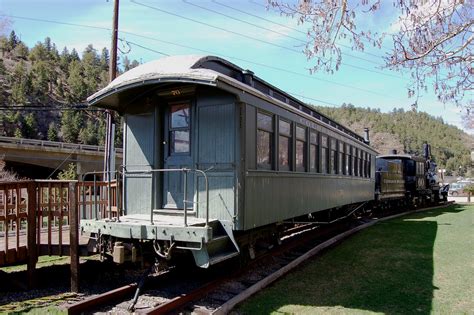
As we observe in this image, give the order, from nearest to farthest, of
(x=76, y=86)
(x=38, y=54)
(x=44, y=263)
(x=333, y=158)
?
1. (x=44, y=263)
2. (x=333, y=158)
3. (x=76, y=86)
4. (x=38, y=54)

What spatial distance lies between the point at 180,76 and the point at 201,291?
10.9 feet

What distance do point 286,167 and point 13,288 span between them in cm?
555

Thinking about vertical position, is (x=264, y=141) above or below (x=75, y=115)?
below

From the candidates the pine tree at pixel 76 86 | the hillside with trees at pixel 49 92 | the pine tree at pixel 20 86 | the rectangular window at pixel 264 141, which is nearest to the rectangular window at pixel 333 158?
the rectangular window at pixel 264 141

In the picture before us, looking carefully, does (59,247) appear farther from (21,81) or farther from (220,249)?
(21,81)

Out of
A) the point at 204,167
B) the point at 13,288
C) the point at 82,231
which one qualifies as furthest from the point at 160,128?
the point at 13,288

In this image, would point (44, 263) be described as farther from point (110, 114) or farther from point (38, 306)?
point (110, 114)

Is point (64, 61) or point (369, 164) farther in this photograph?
point (64, 61)

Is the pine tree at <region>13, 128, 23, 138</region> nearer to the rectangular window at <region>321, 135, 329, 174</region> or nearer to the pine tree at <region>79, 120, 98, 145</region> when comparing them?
the pine tree at <region>79, 120, 98, 145</region>

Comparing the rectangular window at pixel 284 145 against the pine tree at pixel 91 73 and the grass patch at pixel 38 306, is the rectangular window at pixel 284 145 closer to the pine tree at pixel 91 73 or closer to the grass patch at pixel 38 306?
the grass patch at pixel 38 306

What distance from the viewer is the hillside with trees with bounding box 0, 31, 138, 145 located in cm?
8112

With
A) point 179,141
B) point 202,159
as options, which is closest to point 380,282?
point 202,159

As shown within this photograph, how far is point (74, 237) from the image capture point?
754 centimetres

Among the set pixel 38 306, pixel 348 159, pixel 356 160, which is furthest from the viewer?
pixel 356 160
